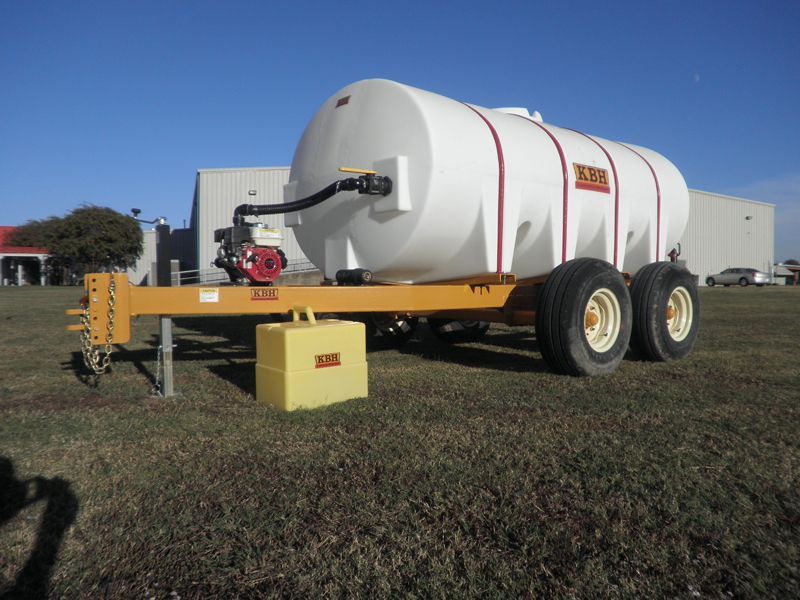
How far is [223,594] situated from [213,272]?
24635 mm

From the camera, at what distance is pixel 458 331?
7.69 meters

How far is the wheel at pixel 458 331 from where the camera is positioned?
25.0 feet

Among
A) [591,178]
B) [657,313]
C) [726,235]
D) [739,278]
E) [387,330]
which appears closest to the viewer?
[657,313]

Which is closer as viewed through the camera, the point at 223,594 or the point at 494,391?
the point at 223,594

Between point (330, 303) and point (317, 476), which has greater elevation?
point (330, 303)

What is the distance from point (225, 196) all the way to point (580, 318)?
2353 cm

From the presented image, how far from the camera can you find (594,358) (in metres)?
5.23

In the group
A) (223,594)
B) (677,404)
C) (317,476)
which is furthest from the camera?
(677,404)

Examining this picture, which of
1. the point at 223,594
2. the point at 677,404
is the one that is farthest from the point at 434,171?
the point at 223,594

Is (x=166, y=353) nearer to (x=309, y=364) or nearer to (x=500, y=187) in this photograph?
(x=309, y=364)

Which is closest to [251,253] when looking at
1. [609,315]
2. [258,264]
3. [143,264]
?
[258,264]

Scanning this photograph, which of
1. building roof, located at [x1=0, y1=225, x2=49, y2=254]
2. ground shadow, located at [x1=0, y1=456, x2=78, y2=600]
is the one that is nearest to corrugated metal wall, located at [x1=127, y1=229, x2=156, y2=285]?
building roof, located at [x1=0, y1=225, x2=49, y2=254]

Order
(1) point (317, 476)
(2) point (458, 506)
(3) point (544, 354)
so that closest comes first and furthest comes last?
(2) point (458, 506) < (1) point (317, 476) < (3) point (544, 354)

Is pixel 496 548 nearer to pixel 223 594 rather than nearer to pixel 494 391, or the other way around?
pixel 223 594
